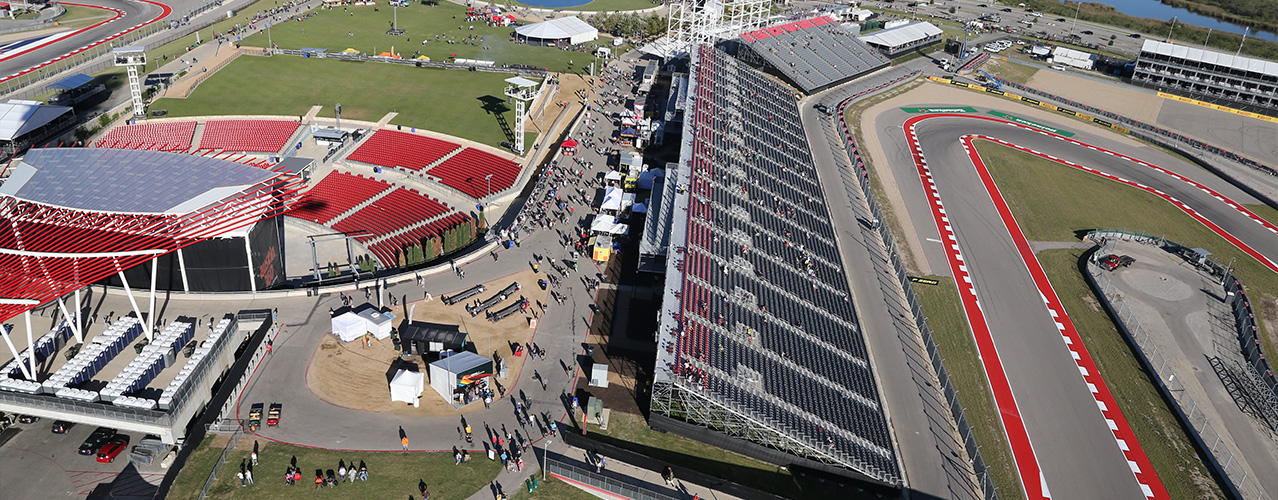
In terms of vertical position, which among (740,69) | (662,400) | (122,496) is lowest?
(122,496)

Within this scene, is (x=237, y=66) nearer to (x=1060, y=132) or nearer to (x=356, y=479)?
(x=356, y=479)

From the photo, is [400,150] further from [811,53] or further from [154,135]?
[811,53]

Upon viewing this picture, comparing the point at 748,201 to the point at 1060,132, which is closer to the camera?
the point at 748,201

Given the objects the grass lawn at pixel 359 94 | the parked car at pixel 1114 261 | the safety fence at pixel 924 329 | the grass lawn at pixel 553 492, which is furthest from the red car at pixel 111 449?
the parked car at pixel 1114 261

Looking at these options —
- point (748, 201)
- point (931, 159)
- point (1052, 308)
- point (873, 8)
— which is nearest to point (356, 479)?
point (748, 201)

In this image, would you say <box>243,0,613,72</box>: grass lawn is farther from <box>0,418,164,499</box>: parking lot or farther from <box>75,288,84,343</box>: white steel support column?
<box>0,418,164,499</box>: parking lot

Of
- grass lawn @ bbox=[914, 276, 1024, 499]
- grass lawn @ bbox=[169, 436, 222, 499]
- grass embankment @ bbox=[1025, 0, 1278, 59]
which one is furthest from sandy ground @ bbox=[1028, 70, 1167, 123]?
grass lawn @ bbox=[169, 436, 222, 499]

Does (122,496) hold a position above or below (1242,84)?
below

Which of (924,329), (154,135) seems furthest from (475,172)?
(924,329)
